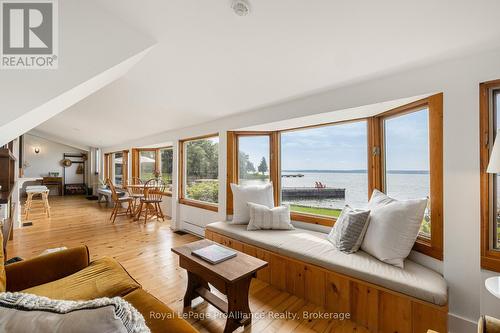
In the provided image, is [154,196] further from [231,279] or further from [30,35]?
[231,279]

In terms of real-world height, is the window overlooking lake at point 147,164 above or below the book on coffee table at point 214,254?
above

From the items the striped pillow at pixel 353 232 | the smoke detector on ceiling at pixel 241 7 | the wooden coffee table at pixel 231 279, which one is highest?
the smoke detector on ceiling at pixel 241 7

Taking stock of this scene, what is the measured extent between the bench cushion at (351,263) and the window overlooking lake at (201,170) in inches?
53.9

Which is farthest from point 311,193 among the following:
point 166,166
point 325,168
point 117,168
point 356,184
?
point 117,168

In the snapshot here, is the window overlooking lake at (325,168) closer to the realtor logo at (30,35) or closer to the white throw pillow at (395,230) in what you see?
the white throw pillow at (395,230)

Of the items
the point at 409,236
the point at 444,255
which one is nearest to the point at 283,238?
the point at 409,236

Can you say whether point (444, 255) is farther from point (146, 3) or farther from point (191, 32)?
A: point (146, 3)

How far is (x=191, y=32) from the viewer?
5.68 ft

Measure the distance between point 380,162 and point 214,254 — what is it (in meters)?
2.02

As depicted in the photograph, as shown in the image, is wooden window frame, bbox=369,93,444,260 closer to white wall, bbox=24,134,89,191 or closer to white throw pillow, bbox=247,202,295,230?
white throw pillow, bbox=247,202,295,230

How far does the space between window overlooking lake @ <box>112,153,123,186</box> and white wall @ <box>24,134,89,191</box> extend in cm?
363

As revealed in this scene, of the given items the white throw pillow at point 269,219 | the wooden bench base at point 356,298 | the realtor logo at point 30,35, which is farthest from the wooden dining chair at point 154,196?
the realtor logo at point 30,35

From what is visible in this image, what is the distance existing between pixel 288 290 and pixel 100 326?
195 cm

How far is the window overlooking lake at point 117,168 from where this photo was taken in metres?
7.14
